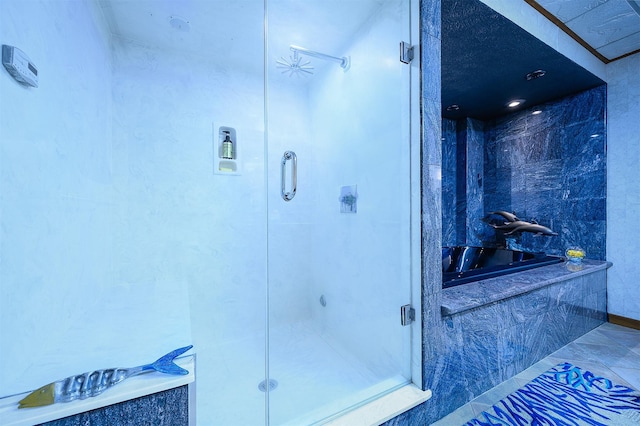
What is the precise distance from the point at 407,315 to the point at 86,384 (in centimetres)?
126

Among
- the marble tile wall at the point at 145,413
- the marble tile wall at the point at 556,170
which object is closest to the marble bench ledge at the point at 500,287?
the marble tile wall at the point at 556,170

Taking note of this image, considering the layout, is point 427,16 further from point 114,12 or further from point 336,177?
point 114,12

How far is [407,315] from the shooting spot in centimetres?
134

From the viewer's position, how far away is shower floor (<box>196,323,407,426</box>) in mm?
1307

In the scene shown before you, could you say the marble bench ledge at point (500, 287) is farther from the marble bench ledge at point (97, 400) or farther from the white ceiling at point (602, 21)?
the white ceiling at point (602, 21)

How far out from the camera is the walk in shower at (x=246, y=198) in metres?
1.21

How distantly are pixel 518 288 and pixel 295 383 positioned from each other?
1.47 m

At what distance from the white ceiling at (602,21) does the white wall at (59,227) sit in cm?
267

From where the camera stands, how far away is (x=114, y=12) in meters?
1.67

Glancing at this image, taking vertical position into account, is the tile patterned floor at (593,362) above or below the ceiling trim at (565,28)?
below

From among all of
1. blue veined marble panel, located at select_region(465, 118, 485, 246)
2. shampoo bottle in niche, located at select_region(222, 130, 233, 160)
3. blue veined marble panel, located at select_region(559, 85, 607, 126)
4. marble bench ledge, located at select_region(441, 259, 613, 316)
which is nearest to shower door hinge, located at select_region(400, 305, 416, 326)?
marble bench ledge, located at select_region(441, 259, 613, 316)

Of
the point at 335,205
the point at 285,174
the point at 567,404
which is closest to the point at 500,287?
the point at 567,404

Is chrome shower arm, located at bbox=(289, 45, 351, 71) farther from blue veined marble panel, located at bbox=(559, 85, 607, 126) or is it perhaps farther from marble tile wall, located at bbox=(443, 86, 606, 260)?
blue veined marble panel, located at bbox=(559, 85, 607, 126)

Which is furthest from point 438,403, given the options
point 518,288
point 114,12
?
point 114,12
